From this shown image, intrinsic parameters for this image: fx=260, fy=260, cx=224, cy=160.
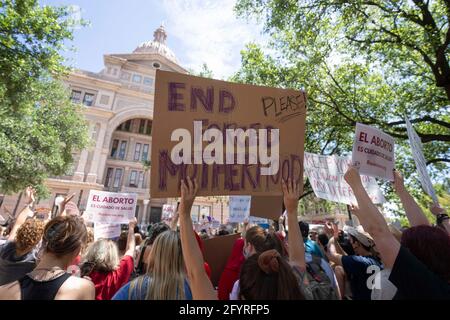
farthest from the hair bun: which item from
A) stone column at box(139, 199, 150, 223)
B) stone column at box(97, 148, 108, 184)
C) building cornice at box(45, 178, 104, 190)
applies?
stone column at box(97, 148, 108, 184)

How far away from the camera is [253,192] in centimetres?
247

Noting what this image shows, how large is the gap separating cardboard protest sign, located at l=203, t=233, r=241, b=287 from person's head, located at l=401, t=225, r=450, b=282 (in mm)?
2539

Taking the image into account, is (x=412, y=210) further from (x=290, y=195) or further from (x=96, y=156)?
(x=96, y=156)

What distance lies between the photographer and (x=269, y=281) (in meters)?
1.40

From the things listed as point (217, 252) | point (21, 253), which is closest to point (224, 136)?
point (217, 252)

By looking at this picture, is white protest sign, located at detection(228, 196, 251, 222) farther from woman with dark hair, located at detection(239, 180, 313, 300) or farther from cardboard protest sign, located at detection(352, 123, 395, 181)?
woman with dark hair, located at detection(239, 180, 313, 300)

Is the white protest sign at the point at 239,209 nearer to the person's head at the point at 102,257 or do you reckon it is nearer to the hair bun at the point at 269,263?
the person's head at the point at 102,257

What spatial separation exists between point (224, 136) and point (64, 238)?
1546 mm

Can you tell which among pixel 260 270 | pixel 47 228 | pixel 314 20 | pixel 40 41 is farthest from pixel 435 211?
pixel 40 41

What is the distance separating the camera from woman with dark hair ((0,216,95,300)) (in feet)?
5.59

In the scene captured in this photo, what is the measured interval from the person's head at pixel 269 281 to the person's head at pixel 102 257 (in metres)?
1.82

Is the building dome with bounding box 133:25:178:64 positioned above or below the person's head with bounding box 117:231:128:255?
above

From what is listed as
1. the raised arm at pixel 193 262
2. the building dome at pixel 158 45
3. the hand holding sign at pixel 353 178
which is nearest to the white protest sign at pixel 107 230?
the raised arm at pixel 193 262
